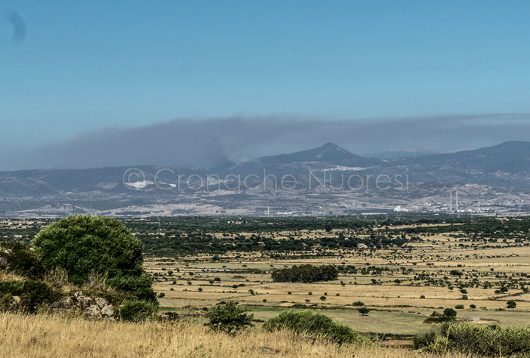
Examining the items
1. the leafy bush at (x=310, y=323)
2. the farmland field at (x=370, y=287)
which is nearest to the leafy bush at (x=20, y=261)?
the leafy bush at (x=310, y=323)

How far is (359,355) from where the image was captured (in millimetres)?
14875

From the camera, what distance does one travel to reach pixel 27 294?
2158 cm

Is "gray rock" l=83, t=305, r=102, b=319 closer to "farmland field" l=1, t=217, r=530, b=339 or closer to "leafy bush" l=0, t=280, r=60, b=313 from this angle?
"leafy bush" l=0, t=280, r=60, b=313

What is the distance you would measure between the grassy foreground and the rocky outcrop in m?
3.83

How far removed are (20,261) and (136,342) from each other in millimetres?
14134

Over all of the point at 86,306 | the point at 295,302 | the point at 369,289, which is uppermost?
the point at 86,306

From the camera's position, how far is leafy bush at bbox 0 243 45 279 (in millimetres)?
26609

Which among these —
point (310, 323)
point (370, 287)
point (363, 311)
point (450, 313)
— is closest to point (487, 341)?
point (310, 323)

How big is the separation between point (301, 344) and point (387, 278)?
386 feet

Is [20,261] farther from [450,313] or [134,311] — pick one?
[450,313]

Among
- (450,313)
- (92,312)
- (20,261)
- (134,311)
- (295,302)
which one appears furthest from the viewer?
(295,302)

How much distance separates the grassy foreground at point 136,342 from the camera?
13603mm

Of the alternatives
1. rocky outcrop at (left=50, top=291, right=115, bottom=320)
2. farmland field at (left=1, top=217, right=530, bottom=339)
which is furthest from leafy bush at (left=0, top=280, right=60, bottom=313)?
farmland field at (left=1, top=217, right=530, bottom=339)

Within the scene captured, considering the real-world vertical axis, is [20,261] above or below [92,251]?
above
